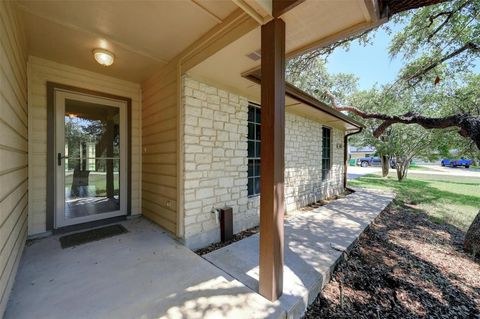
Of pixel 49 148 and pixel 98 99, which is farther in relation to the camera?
pixel 98 99

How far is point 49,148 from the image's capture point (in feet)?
9.54

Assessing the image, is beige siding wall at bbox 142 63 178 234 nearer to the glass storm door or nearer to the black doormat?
the glass storm door

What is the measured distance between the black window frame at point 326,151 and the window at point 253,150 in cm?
365

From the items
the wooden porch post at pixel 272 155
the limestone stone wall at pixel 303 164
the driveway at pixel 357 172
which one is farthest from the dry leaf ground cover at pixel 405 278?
the driveway at pixel 357 172

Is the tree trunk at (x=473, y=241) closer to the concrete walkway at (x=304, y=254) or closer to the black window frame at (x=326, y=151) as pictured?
the concrete walkway at (x=304, y=254)

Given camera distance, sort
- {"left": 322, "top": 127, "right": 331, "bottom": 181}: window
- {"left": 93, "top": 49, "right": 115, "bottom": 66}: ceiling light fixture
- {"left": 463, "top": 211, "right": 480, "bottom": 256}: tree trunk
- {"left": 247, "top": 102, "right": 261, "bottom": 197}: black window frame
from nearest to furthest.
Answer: {"left": 93, "top": 49, "right": 115, "bottom": 66}: ceiling light fixture → {"left": 463, "top": 211, "right": 480, "bottom": 256}: tree trunk → {"left": 247, "top": 102, "right": 261, "bottom": 197}: black window frame → {"left": 322, "top": 127, "right": 331, "bottom": 181}: window

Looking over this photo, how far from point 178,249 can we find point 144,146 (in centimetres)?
200

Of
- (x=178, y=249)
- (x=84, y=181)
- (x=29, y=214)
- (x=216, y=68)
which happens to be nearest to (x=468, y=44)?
(x=216, y=68)

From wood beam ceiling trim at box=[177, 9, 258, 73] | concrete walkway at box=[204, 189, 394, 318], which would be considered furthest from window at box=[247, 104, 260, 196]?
wood beam ceiling trim at box=[177, 9, 258, 73]

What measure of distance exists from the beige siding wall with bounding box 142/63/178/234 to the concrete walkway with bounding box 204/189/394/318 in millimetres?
1053

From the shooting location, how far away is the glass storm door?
304 cm

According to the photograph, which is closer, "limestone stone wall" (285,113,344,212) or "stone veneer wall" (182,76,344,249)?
"stone veneer wall" (182,76,344,249)

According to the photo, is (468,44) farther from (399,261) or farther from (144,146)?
(144,146)

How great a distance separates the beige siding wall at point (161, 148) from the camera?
2990mm
